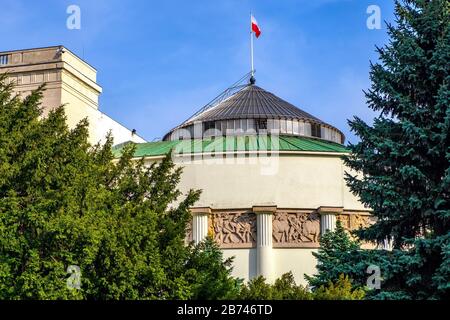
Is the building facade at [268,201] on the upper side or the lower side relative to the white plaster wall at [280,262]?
upper

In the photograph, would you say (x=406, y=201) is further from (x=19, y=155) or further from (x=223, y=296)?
(x=19, y=155)

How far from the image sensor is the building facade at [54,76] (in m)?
37.4

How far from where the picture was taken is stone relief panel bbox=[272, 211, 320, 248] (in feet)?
101

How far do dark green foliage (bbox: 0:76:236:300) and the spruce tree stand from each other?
3719 millimetres

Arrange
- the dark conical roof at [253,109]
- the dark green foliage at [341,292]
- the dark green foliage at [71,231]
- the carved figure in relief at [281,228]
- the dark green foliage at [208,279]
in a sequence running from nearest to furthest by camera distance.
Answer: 1. the dark green foliage at [341,292]
2. the dark green foliage at [71,231]
3. the dark green foliage at [208,279]
4. the carved figure in relief at [281,228]
5. the dark conical roof at [253,109]

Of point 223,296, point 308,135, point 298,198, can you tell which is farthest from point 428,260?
point 308,135

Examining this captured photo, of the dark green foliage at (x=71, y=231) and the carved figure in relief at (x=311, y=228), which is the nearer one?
the dark green foliage at (x=71, y=231)

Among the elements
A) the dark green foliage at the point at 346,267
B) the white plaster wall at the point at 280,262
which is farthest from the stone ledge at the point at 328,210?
the dark green foliage at the point at 346,267

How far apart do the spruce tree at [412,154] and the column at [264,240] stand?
12.2 metres
